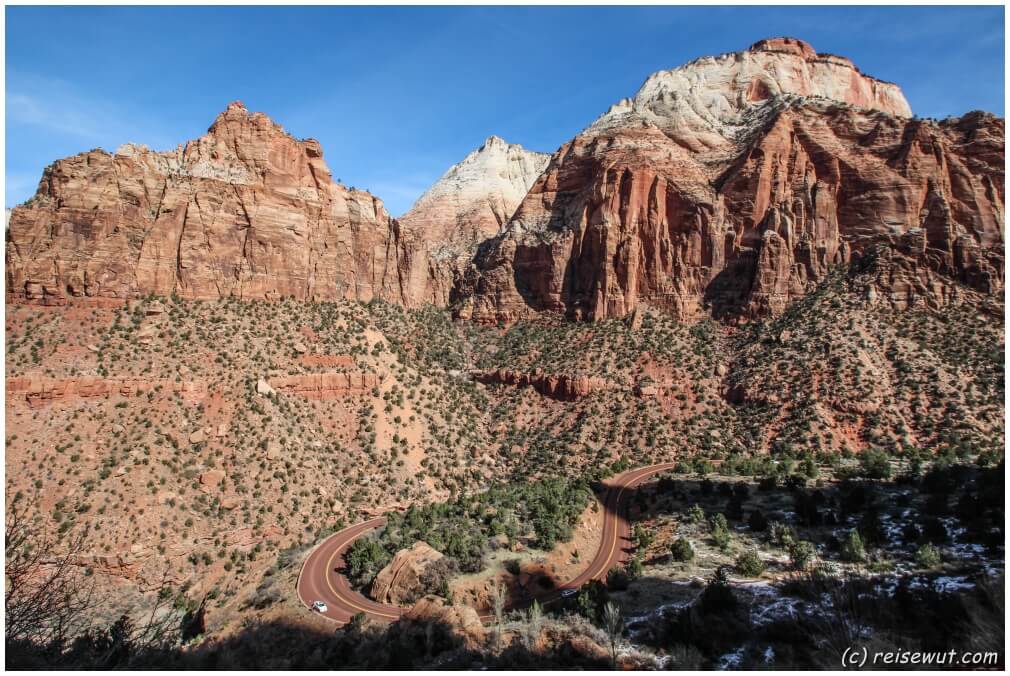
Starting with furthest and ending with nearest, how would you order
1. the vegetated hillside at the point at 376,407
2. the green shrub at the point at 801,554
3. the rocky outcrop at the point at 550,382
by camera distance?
the rocky outcrop at the point at 550,382 → the vegetated hillside at the point at 376,407 → the green shrub at the point at 801,554

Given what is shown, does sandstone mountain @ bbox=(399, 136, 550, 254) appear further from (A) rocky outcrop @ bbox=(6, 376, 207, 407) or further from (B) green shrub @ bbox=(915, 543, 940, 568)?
(B) green shrub @ bbox=(915, 543, 940, 568)

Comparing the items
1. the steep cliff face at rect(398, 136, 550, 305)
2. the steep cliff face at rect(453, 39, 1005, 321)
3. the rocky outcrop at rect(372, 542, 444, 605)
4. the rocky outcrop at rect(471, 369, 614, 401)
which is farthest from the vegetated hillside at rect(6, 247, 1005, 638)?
the steep cliff face at rect(398, 136, 550, 305)

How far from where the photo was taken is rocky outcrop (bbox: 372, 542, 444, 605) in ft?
96.7

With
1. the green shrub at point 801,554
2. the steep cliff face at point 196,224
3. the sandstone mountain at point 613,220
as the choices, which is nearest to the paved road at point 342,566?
the green shrub at point 801,554

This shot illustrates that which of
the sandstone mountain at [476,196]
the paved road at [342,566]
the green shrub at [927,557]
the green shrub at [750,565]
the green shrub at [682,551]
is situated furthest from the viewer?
the sandstone mountain at [476,196]

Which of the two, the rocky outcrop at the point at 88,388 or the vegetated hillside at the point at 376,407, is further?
the rocky outcrop at the point at 88,388

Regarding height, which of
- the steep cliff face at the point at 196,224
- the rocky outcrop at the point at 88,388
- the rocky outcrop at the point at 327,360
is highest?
the steep cliff face at the point at 196,224

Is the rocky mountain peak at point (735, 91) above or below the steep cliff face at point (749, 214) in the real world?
above

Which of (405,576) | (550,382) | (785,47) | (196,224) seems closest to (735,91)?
(785,47)

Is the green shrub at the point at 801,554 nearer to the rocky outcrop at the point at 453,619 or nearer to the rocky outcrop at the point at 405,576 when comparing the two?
the rocky outcrop at the point at 453,619

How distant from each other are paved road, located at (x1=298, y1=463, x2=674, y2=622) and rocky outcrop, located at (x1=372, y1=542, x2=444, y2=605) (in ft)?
1.78

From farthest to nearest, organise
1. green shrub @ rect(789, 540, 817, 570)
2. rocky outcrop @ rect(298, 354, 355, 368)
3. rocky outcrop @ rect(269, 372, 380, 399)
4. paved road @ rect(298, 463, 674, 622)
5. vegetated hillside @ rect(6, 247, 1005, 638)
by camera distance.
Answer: rocky outcrop @ rect(298, 354, 355, 368), rocky outcrop @ rect(269, 372, 380, 399), vegetated hillside @ rect(6, 247, 1005, 638), paved road @ rect(298, 463, 674, 622), green shrub @ rect(789, 540, 817, 570)

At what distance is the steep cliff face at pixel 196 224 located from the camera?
46.8 m

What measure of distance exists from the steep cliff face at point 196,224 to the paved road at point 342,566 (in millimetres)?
28429
